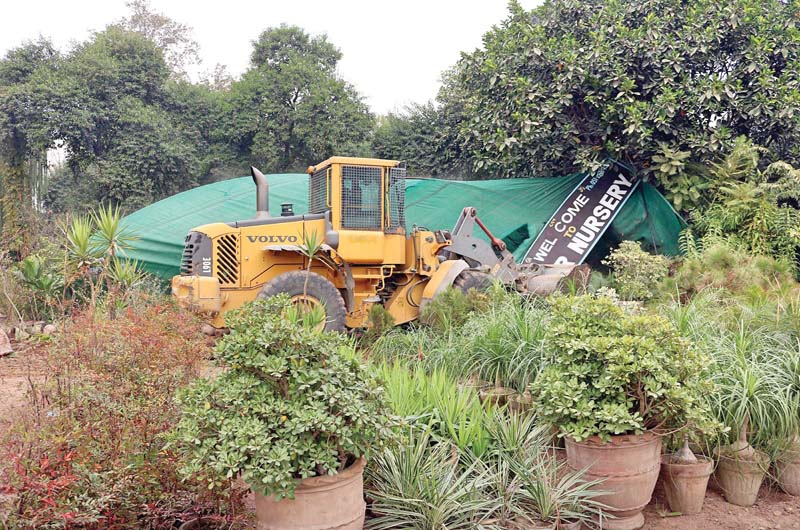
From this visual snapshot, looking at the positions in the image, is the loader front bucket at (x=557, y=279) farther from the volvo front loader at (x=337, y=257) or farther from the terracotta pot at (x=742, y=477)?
the terracotta pot at (x=742, y=477)

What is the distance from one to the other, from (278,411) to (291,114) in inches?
692

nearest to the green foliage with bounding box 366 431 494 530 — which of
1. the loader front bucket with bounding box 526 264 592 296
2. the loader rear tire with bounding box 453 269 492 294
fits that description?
the loader rear tire with bounding box 453 269 492 294

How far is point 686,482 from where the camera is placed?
12.7ft

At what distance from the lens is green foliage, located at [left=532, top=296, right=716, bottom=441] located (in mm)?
3643

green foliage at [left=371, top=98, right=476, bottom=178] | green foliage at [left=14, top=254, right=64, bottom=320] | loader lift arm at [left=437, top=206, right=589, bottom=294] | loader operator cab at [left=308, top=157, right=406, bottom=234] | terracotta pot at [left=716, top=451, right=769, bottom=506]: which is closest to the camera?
terracotta pot at [left=716, top=451, right=769, bottom=506]

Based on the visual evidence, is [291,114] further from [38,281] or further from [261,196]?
[261,196]

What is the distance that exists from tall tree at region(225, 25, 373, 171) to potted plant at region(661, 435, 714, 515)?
1634cm

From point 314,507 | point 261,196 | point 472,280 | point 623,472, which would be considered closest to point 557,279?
point 472,280

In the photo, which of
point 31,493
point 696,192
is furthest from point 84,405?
point 696,192

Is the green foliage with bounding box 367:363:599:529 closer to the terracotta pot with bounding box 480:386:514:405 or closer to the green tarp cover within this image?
the terracotta pot with bounding box 480:386:514:405

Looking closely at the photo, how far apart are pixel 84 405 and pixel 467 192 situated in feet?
33.3

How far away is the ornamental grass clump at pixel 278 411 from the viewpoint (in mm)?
2729

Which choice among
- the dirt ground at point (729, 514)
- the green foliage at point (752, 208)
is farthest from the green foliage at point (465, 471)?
the green foliage at point (752, 208)

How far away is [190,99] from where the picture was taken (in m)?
20.3
